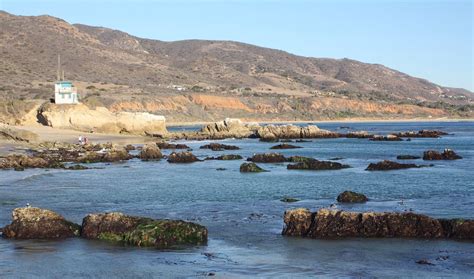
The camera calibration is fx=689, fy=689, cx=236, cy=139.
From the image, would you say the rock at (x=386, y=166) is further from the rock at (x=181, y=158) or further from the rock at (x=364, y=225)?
the rock at (x=364, y=225)

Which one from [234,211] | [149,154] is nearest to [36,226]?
[234,211]

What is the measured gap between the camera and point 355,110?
576 feet

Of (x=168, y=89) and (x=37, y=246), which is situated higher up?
(x=168, y=89)

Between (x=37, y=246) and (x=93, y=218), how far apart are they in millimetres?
1943

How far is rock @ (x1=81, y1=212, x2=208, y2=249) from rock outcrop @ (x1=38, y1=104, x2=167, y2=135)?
197 ft

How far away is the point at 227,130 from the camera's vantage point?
87.8 m

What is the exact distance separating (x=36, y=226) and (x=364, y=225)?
28.4ft

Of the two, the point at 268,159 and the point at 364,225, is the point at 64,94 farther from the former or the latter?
the point at 364,225

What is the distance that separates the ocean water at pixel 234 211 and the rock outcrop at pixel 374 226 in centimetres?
55


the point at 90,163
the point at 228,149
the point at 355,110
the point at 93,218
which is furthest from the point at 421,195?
the point at 355,110

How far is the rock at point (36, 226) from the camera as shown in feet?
59.0

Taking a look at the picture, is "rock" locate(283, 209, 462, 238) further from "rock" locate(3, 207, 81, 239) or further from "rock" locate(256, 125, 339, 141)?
"rock" locate(256, 125, 339, 141)

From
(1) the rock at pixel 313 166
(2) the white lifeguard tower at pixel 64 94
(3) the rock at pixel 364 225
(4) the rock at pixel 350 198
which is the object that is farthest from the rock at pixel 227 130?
(3) the rock at pixel 364 225

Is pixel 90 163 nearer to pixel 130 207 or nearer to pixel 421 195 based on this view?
pixel 130 207
